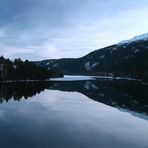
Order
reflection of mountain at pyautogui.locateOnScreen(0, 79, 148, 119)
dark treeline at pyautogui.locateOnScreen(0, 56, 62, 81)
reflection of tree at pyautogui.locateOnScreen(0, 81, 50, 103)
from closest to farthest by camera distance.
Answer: reflection of mountain at pyautogui.locateOnScreen(0, 79, 148, 119)
reflection of tree at pyautogui.locateOnScreen(0, 81, 50, 103)
dark treeline at pyautogui.locateOnScreen(0, 56, 62, 81)

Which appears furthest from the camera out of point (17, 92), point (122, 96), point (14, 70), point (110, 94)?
point (14, 70)

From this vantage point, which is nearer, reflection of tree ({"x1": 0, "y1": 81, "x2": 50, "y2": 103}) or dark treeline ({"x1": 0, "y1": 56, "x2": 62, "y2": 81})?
reflection of tree ({"x1": 0, "y1": 81, "x2": 50, "y2": 103})

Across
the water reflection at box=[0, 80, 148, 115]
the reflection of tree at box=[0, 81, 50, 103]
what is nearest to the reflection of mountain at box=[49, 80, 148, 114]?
the water reflection at box=[0, 80, 148, 115]

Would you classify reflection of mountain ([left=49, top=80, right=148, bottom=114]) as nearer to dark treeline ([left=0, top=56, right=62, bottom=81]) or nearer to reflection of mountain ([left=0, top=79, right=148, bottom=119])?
reflection of mountain ([left=0, top=79, right=148, bottom=119])

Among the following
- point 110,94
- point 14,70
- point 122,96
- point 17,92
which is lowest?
point 122,96

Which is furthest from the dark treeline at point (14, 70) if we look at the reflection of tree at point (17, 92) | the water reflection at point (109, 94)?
the reflection of tree at point (17, 92)

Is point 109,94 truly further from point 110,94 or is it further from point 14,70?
point 14,70

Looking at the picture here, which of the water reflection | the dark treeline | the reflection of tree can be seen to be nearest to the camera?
the water reflection

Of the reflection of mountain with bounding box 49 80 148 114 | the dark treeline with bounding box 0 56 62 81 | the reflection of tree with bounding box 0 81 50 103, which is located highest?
the dark treeline with bounding box 0 56 62 81

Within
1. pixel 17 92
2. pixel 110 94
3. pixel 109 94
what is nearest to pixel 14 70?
pixel 17 92

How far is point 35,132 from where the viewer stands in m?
36.8

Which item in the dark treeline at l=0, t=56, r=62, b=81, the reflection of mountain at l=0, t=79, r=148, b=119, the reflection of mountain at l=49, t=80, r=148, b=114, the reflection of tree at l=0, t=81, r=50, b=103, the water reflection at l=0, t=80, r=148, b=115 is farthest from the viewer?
the dark treeline at l=0, t=56, r=62, b=81

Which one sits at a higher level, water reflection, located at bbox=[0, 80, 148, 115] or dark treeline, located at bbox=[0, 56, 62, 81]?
dark treeline, located at bbox=[0, 56, 62, 81]

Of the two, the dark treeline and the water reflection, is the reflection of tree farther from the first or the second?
the dark treeline
